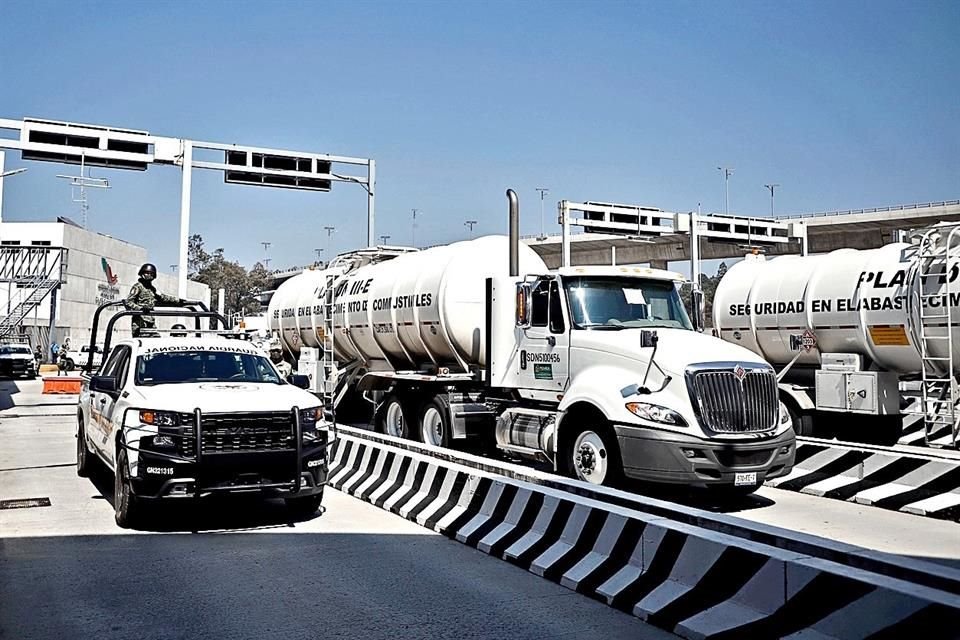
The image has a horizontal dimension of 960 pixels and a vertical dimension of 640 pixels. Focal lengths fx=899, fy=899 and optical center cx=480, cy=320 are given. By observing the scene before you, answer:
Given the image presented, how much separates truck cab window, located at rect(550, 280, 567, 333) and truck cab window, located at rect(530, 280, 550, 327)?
79mm

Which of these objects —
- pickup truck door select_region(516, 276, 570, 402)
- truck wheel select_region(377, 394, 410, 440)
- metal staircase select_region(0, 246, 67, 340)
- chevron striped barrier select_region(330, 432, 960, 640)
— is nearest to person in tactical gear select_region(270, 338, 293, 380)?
truck wheel select_region(377, 394, 410, 440)

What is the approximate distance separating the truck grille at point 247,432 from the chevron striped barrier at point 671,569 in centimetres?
167

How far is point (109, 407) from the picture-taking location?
9.84 meters

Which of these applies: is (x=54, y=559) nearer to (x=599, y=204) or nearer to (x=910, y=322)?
(x=910, y=322)

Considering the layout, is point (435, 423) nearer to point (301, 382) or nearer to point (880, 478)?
point (301, 382)

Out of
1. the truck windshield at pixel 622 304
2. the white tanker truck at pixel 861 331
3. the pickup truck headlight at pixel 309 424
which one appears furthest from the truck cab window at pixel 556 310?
the white tanker truck at pixel 861 331

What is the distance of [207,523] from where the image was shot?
30.5ft

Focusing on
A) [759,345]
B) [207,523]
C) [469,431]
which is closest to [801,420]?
[759,345]

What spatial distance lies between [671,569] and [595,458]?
166 inches

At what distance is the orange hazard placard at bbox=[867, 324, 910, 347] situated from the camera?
13852 mm

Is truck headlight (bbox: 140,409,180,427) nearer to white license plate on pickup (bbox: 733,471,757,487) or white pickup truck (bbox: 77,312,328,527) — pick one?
white pickup truck (bbox: 77,312,328,527)

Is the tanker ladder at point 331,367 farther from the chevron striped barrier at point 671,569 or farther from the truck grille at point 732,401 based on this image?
the truck grille at point 732,401

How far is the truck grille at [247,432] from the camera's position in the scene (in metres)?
8.57

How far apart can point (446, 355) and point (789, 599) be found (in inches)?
399
